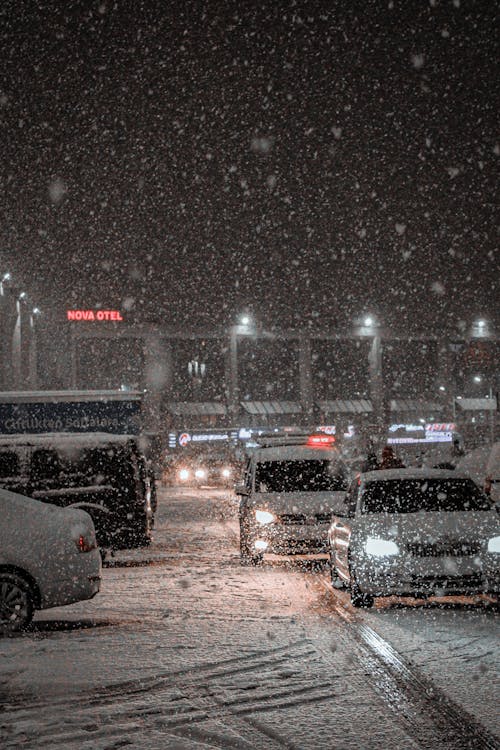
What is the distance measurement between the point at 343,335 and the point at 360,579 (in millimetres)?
76257

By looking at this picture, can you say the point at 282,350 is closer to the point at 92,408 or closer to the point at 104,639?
the point at 92,408

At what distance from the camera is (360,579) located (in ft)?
35.7

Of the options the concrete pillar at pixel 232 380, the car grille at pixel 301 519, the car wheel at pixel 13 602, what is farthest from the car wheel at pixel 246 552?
the concrete pillar at pixel 232 380

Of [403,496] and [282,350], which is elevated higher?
[282,350]

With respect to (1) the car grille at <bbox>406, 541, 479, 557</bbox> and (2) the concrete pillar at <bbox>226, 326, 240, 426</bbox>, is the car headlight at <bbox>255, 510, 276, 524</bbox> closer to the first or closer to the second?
(1) the car grille at <bbox>406, 541, 479, 557</bbox>

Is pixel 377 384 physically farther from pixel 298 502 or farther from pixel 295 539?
pixel 295 539

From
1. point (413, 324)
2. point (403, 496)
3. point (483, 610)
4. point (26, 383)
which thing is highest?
point (413, 324)

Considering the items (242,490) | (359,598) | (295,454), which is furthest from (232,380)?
(359,598)

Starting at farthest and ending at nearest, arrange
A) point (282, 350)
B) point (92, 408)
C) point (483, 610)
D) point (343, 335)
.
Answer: point (282, 350)
point (343, 335)
point (92, 408)
point (483, 610)

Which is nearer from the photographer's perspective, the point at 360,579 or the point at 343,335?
the point at 360,579

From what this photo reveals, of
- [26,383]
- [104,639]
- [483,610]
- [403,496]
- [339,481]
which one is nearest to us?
[104,639]

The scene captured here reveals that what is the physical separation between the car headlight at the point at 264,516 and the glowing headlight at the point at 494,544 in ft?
17.6

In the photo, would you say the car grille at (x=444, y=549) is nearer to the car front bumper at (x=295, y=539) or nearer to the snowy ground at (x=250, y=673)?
the snowy ground at (x=250, y=673)

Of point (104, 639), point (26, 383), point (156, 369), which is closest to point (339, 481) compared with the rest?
point (104, 639)
